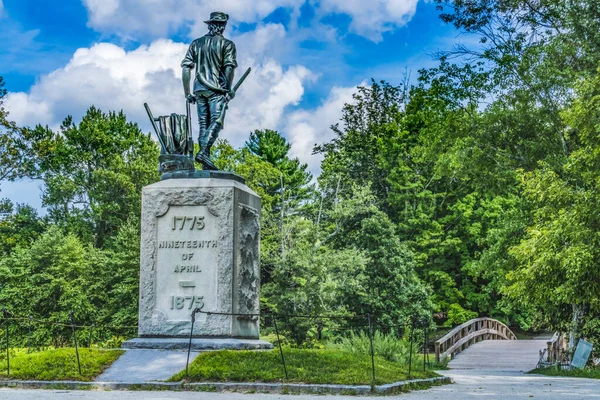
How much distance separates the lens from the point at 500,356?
3256 cm

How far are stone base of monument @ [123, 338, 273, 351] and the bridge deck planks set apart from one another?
16670 millimetres

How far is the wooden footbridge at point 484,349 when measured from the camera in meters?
30.0

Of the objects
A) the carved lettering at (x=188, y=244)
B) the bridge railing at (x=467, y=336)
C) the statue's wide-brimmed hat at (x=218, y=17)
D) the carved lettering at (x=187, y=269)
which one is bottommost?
the bridge railing at (x=467, y=336)

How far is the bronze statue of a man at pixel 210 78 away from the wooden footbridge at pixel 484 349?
16.8 m

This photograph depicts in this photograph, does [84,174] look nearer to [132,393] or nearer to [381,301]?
[381,301]

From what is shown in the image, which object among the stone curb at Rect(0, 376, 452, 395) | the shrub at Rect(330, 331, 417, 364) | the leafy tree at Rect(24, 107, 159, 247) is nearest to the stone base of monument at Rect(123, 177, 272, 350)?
the stone curb at Rect(0, 376, 452, 395)

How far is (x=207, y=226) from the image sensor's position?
14.0 m

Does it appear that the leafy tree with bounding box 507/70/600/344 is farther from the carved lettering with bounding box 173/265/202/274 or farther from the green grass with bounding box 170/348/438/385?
the carved lettering with bounding box 173/265/202/274

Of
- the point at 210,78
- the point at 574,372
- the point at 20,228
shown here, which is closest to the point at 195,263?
the point at 210,78

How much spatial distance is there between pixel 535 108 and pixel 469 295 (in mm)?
20028

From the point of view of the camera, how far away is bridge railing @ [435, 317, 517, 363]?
32.1m

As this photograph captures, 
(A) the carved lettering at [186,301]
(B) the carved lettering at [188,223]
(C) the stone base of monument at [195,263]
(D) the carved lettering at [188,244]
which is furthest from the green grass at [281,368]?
(B) the carved lettering at [188,223]

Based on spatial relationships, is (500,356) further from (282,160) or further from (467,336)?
(282,160)

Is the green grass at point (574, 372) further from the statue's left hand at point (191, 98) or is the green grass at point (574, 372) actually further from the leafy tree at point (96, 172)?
the leafy tree at point (96, 172)
